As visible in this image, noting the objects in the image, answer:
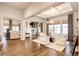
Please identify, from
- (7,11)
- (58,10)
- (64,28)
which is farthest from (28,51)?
(7,11)

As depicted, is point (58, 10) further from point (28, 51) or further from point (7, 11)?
point (7, 11)

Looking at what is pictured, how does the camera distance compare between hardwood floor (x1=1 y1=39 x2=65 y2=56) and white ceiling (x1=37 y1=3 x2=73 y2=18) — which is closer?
hardwood floor (x1=1 y1=39 x2=65 y2=56)

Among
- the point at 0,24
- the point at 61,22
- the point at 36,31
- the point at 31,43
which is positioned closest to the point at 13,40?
the point at 31,43

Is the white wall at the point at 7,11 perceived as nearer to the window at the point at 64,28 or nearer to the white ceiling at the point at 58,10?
the white ceiling at the point at 58,10

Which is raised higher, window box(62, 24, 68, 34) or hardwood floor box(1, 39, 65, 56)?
window box(62, 24, 68, 34)

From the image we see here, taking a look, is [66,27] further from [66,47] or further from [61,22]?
[66,47]

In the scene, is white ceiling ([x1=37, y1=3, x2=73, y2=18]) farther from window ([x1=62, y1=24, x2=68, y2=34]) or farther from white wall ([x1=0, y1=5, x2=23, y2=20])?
white wall ([x1=0, y1=5, x2=23, y2=20])

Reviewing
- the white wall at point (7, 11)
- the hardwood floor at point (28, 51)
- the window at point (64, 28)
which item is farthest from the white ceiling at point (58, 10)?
the white wall at point (7, 11)

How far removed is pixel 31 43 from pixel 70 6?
7.29 ft

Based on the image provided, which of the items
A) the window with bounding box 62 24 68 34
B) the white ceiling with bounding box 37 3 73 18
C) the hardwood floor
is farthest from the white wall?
the window with bounding box 62 24 68 34

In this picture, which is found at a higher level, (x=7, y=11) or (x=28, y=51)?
(x=7, y=11)

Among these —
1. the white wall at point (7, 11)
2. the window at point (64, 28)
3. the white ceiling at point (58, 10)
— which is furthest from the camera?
the white wall at point (7, 11)

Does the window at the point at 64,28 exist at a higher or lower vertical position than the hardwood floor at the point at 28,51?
higher

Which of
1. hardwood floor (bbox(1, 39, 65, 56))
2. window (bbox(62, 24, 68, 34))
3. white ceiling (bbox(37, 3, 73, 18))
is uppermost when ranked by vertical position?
white ceiling (bbox(37, 3, 73, 18))
